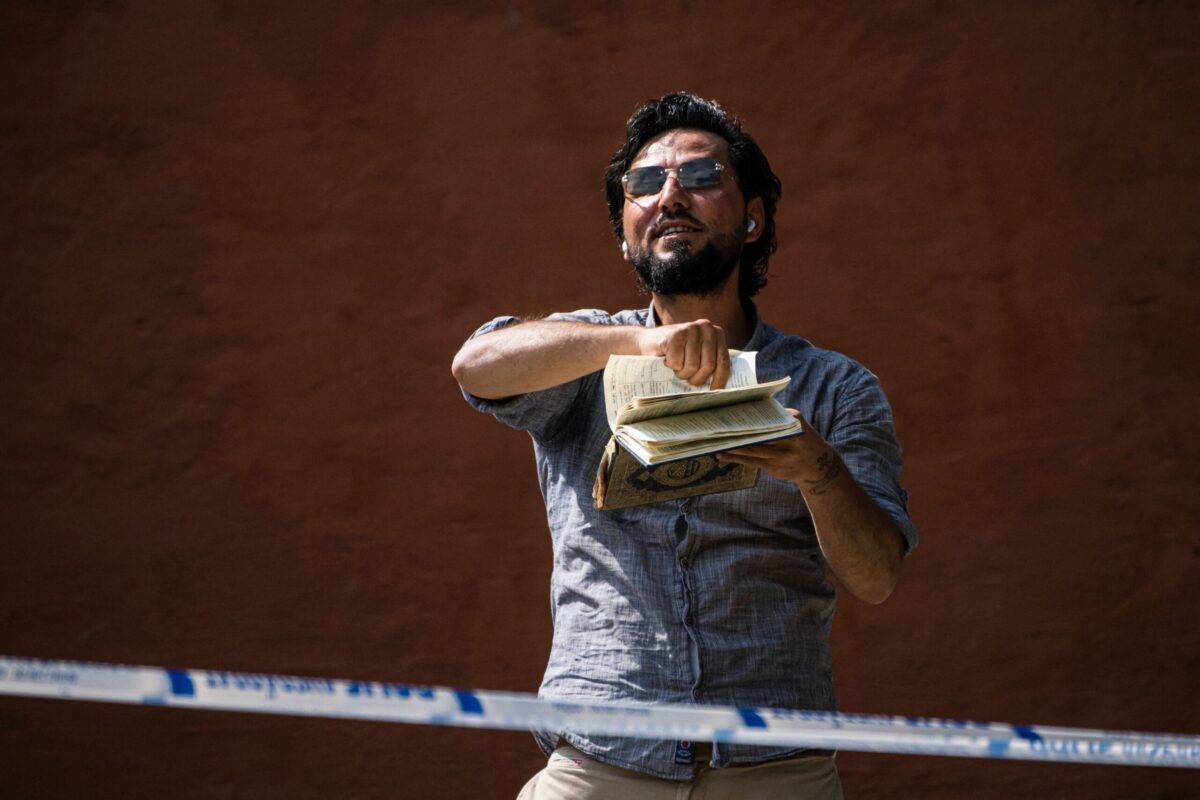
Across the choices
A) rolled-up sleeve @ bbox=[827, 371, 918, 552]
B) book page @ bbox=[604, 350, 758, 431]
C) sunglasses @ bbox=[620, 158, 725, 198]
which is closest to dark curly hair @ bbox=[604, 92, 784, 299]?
sunglasses @ bbox=[620, 158, 725, 198]

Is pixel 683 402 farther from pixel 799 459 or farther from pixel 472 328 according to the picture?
pixel 472 328

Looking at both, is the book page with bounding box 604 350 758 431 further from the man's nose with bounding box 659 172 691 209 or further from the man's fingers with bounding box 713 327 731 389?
the man's nose with bounding box 659 172 691 209

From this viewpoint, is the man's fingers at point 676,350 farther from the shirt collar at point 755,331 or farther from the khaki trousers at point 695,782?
the khaki trousers at point 695,782

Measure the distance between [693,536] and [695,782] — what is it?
14.8 inches

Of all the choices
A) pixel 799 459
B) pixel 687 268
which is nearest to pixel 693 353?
pixel 799 459

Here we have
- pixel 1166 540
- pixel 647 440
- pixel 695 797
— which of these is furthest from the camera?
pixel 1166 540

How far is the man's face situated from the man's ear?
0.30 feet

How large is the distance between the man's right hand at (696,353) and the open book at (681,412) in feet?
0.05

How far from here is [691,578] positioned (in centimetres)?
209

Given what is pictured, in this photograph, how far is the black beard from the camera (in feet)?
7.62

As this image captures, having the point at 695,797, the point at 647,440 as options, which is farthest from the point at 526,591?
the point at 647,440

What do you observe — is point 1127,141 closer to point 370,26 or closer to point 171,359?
point 370,26

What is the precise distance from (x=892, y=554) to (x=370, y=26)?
263 cm

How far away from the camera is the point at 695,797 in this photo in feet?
6.55
